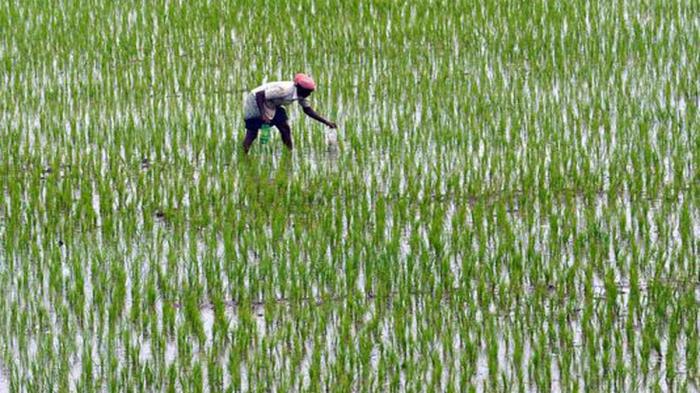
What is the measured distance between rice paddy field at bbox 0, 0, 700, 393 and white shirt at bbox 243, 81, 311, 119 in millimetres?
252

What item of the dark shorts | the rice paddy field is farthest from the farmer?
the rice paddy field

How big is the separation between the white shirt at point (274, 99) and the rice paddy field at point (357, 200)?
0.25m

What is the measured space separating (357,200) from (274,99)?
3.47ft

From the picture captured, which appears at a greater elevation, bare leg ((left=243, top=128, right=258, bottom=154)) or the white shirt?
the white shirt

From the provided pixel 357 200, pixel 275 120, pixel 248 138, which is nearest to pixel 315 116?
pixel 275 120

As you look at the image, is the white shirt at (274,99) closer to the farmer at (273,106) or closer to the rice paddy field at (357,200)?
the farmer at (273,106)

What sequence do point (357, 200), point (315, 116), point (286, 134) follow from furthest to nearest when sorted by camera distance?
point (286, 134)
point (315, 116)
point (357, 200)

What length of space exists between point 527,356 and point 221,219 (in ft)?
6.84

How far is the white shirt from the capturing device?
787 centimetres

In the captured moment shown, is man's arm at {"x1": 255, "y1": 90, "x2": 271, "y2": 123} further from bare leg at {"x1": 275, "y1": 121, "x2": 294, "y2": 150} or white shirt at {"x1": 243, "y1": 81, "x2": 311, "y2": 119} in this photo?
bare leg at {"x1": 275, "y1": 121, "x2": 294, "y2": 150}

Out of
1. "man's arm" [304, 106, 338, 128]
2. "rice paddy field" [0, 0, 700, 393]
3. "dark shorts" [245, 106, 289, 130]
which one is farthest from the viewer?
"dark shorts" [245, 106, 289, 130]

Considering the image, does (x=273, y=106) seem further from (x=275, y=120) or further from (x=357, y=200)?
(x=357, y=200)

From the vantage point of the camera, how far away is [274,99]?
7.89 m

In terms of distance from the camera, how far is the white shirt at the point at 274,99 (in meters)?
7.87
